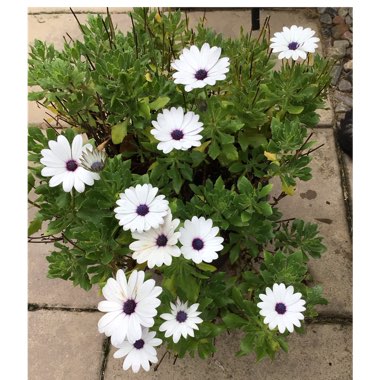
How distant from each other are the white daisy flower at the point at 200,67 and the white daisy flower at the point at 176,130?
0.29 feet

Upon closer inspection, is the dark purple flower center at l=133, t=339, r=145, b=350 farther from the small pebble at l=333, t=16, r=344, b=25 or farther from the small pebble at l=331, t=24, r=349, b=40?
the small pebble at l=333, t=16, r=344, b=25

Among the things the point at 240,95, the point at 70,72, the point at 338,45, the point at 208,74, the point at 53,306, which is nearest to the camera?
the point at 208,74

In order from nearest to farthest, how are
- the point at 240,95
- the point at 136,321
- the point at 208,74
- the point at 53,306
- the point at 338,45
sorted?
the point at 136,321 → the point at 208,74 → the point at 240,95 → the point at 53,306 → the point at 338,45

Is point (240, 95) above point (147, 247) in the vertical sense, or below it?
above

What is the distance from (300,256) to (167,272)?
397 millimetres

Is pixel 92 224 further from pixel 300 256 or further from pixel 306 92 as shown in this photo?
pixel 306 92

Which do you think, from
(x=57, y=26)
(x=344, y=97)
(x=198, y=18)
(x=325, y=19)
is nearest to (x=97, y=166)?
(x=344, y=97)

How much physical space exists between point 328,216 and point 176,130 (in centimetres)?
113

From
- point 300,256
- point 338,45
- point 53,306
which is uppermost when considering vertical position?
point 338,45

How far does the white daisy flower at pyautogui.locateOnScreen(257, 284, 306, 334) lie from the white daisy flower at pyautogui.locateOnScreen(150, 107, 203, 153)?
455 millimetres

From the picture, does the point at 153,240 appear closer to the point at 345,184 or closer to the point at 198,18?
the point at 345,184

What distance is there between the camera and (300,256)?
1538 millimetres

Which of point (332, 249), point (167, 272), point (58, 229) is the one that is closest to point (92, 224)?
Result: point (58, 229)

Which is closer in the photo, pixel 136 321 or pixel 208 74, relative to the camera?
pixel 136 321
